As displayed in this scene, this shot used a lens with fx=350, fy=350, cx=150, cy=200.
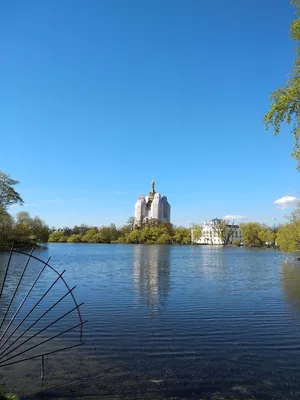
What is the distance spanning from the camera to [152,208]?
18388 centimetres

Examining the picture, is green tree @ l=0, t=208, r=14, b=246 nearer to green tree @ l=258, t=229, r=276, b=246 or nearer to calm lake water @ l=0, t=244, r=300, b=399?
calm lake water @ l=0, t=244, r=300, b=399

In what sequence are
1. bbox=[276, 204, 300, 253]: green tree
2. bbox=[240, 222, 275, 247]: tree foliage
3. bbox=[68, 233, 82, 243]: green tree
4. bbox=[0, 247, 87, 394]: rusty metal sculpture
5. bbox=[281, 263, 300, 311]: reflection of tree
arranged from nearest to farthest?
1. bbox=[0, 247, 87, 394]: rusty metal sculpture
2. bbox=[281, 263, 300, 311]: reflection of tree
3. bbox=[276, 204, 300, 253]: green tree
4. bbox=[240, 222, 275, 247]: tree foliage
5. bbox=[68, 233, 82, 243]: green tree

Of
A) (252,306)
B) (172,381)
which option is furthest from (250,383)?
(252,306)

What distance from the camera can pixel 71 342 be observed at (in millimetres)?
11086

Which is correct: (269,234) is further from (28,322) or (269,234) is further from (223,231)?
(28,322)

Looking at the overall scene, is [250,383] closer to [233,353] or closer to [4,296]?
[233,353]

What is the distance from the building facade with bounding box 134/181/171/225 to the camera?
181 m

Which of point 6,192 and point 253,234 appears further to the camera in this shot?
point 253,234

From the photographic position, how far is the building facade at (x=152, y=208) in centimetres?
18112

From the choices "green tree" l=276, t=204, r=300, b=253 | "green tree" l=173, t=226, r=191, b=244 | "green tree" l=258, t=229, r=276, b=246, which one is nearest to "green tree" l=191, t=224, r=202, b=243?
"green tree" l=173, t=226, r=191, b=244

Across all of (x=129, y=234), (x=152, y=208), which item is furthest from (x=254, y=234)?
(x=152, y=208)

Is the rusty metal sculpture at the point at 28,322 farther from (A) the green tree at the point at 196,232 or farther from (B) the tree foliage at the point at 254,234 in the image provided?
(A) the green tree at the point at 196,232

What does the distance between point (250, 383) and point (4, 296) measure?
15.5m

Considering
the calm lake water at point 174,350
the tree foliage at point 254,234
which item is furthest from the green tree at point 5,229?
the tree foliage at point 254,234
